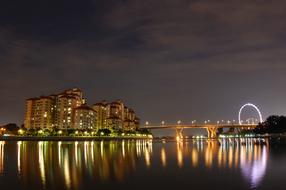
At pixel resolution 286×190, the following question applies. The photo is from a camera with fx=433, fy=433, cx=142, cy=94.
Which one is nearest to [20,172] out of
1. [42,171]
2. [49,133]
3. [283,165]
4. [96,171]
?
[42,171]

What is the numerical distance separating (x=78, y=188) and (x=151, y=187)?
16.3 feet

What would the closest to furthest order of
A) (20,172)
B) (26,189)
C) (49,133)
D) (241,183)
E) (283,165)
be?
(26,189) → (241,183) → (20,172) → (283,165) → (49,133)

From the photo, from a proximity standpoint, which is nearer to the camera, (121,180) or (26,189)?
(26,189)

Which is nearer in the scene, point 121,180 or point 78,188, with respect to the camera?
point 78,188

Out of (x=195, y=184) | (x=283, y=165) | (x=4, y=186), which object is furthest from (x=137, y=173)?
(x=283, y=165)

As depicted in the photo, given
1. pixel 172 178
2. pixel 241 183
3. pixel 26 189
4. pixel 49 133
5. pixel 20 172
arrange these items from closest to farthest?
pixel 26 189, pixel 241 183, pixel 172 178, pixel 20 172, pixel 49 133

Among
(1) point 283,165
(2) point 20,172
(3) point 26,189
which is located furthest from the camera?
(1) point 283,165

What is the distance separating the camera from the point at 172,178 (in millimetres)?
34719

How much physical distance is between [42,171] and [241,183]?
1754 cm

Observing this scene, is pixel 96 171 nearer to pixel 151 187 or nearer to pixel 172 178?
pixel 172 178

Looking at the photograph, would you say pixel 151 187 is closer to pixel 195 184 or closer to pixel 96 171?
pixel 195 184

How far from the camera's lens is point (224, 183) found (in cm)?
3173

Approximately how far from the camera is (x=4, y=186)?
95.9ft

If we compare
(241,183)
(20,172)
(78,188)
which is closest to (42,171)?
(20,172)
